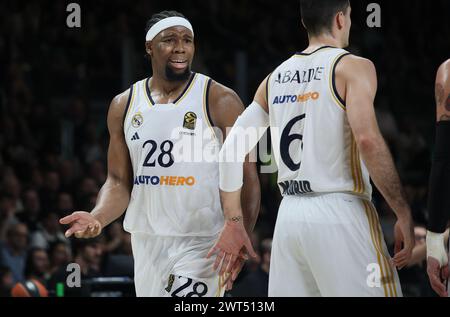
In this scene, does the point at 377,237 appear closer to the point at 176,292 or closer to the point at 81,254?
the point at 176,292

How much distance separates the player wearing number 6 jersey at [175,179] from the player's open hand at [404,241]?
1.25 metres

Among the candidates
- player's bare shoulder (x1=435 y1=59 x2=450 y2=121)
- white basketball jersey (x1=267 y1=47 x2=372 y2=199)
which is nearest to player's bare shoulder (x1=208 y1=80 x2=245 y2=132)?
white basketball jersey (x1=267 y1=47 x2=372 y2=199)

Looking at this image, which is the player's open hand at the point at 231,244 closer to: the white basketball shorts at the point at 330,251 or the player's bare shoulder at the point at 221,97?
the white basketball shorts at the point at 330,251

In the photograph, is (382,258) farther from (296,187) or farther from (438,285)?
(296,187)

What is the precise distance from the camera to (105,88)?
13.1m

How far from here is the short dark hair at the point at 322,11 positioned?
5.17 meters

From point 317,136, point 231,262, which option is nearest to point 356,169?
point 317,136

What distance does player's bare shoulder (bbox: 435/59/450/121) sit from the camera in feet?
16.4

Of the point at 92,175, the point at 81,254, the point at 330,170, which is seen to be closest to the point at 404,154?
the point at 92,175

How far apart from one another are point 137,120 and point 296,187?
5.15 feet

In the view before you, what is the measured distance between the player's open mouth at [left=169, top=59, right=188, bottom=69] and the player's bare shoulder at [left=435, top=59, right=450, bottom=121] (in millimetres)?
1854

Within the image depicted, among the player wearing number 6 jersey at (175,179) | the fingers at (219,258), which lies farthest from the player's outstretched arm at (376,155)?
the player wearing number 6 jersey at (175,179)

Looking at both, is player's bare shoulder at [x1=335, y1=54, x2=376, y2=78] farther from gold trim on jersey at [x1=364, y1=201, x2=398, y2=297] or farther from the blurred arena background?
the blurred arena background
